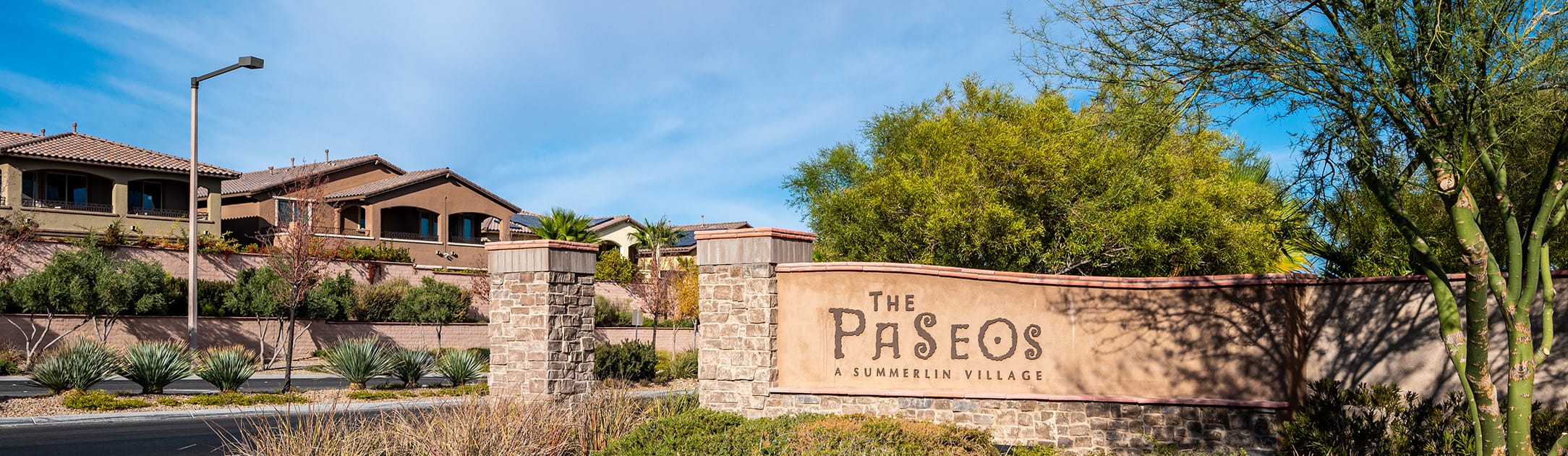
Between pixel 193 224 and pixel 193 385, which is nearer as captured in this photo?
pixel 193 224

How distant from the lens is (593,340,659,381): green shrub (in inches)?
918

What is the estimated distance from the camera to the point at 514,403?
37.3ft

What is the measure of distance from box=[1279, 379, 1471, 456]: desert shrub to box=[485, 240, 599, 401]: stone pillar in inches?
400

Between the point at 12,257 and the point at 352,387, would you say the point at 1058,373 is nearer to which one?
the point at 352,387

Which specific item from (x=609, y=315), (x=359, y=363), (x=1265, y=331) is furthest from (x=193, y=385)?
(x=1265, y=331)

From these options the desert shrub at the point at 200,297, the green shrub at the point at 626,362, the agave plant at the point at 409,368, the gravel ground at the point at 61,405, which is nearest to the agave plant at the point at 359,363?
the agave plant at the point at 409,368

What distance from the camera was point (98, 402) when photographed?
17.8 meters

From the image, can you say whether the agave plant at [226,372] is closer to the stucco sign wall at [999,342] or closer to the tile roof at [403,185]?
the stucco sign wall at [999,342]

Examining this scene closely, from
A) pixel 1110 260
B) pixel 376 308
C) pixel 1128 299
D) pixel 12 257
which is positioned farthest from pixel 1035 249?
pixel 12 257

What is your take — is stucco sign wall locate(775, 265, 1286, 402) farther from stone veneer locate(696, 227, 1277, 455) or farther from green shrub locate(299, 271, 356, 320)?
green shrub locate(299, 271, 356, 320)

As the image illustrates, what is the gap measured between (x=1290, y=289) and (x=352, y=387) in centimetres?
1858

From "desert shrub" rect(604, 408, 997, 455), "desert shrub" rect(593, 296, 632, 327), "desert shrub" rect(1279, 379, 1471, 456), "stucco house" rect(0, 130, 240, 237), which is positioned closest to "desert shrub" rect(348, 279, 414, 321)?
"stucco house" rect(0, 130, 240, 237)

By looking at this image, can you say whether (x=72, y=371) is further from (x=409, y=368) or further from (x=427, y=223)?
(x=427, y=223)

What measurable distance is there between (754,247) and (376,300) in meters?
26.6
